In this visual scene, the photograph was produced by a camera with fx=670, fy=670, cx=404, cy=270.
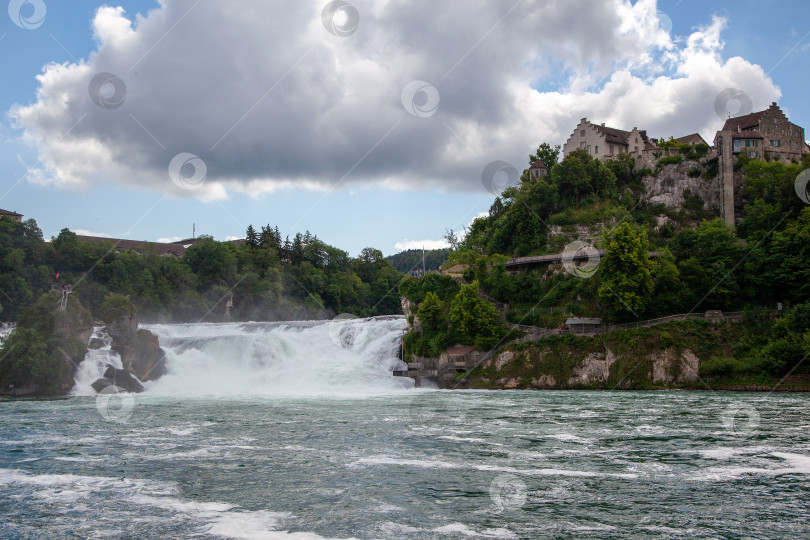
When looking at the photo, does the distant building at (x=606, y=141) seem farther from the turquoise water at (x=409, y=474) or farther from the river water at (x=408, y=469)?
the turquoise water at (x=409, y=474)

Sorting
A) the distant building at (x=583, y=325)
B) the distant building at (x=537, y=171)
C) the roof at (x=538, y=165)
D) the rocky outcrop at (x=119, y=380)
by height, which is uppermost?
the roof at (x=538, y=165)

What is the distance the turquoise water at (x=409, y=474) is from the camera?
44.2 feet

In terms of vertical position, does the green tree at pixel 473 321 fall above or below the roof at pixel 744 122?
below

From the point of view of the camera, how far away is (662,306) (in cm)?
5597

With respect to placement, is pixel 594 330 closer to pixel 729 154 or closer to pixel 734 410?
pixel 734 410

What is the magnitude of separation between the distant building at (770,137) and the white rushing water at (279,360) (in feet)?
143

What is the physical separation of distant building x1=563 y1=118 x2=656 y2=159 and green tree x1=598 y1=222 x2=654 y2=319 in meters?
27.0

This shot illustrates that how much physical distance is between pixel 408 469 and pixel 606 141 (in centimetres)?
7156

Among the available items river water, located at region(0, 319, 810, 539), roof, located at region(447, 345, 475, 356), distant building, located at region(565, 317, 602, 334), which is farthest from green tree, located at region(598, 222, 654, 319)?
river water, located at region(0, 319, 810, 539)

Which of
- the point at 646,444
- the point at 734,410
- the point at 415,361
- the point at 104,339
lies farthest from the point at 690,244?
the point at 104,339

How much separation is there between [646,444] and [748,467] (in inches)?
172

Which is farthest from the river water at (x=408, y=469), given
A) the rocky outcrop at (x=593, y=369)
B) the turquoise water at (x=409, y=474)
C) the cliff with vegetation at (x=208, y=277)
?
the cliff with vegetation at (x=208, y=277)

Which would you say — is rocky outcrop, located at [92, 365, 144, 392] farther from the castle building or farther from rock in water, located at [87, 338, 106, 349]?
the castle building

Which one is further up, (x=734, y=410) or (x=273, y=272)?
(x=273, y=272)
